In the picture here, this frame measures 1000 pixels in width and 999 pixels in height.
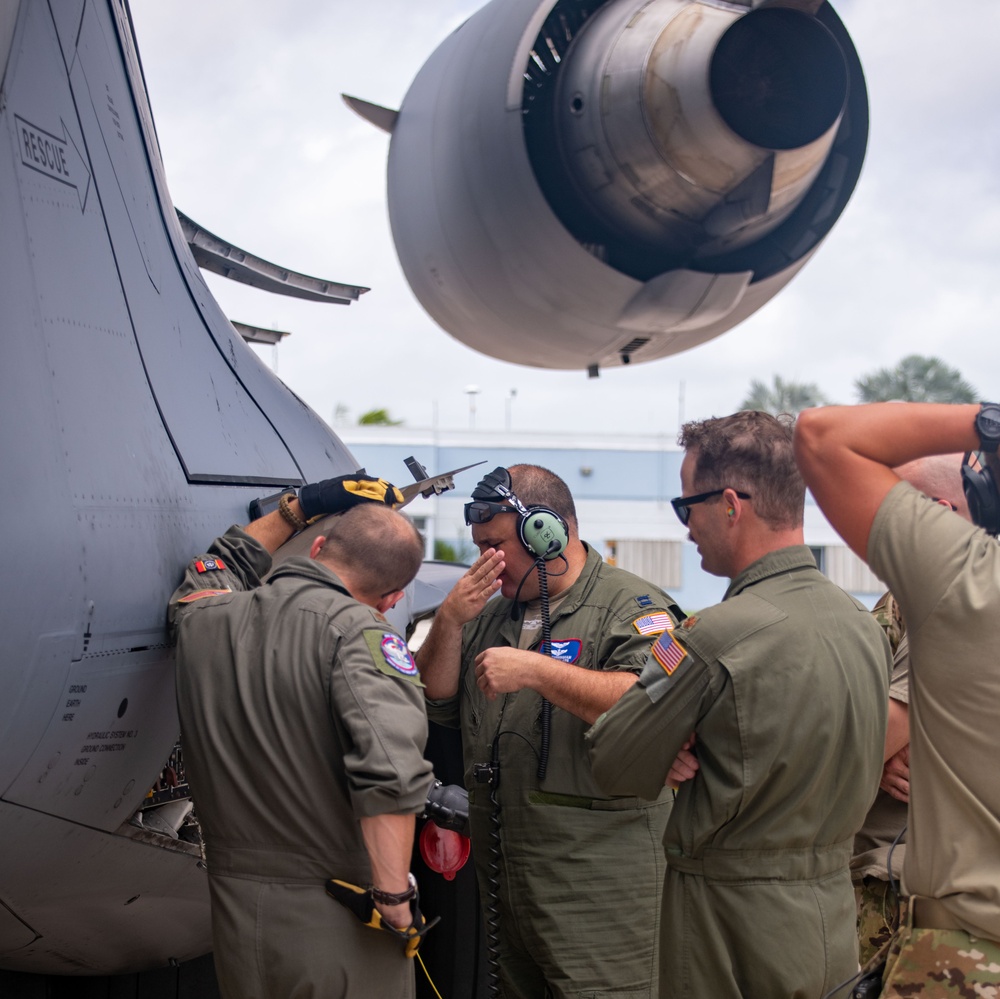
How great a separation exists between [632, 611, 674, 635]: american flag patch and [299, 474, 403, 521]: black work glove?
26.0 inches

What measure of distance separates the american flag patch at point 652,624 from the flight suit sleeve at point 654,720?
53cm

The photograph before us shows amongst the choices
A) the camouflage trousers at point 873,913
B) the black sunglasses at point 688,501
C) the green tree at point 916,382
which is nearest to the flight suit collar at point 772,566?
the black sunglasses at point 688,501

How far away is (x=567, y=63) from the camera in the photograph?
2102mm

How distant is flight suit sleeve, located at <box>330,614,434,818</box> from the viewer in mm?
2090

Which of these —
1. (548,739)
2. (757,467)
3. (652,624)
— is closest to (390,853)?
(548,739)

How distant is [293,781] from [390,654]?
308 millimetres

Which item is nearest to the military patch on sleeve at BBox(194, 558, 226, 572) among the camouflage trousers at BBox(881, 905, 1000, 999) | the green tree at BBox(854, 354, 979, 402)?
the camouflage trousers at BBox(881, 905, 1000, 999)

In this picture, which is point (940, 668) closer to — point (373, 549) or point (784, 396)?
point (373, 549)

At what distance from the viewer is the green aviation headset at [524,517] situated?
2.80 meters

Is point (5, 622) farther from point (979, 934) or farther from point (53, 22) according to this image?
point (979, 934)

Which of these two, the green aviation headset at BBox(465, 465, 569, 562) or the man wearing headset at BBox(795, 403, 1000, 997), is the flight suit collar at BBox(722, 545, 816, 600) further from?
the green aviation headset at BBox(465, 465, 569, 562)

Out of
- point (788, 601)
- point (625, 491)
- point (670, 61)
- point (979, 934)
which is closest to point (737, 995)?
point (979, 934)

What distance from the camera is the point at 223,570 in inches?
97.0

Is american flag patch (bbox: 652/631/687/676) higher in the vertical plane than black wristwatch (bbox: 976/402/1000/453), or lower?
lower
